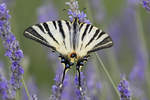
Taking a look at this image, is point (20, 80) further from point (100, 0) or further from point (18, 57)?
point (100, 0)

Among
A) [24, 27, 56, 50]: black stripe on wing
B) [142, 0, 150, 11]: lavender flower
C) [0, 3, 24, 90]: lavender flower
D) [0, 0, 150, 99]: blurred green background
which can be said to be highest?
[0, 0, 150, 99]: blurred green background

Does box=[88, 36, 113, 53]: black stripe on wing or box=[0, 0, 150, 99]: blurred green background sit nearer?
box=[88, 36, 113, 53]: black stripe on wing

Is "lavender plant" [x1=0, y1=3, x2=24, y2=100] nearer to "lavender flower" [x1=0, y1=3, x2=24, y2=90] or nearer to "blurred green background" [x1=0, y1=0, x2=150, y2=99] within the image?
"lavender flower" [x1=0, y1=3, x2=24, y2=90]

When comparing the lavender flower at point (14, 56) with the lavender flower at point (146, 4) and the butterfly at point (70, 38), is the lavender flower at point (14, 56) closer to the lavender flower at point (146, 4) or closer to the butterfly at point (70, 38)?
the butterfly at point (70, 38)

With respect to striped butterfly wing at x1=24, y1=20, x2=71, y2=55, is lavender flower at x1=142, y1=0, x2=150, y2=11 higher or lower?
higher

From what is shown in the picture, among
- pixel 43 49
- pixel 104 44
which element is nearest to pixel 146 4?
pixel 104 44

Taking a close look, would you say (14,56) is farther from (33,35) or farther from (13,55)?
(33,35)

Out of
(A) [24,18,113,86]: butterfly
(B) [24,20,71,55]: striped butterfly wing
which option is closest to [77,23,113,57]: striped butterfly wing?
(A) [24,18,113,86]: butterfly
